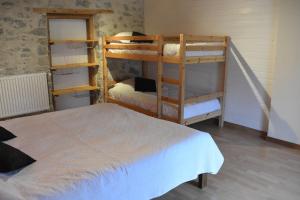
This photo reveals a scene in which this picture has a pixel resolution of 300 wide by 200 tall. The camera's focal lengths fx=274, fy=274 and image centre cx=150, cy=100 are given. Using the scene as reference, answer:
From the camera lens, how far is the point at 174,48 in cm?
352

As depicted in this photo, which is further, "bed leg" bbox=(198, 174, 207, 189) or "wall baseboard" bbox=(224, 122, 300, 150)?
"wall baseboard" bbox=(224, 122, 300, 150)

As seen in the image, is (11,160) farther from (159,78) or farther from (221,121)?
(221,121)

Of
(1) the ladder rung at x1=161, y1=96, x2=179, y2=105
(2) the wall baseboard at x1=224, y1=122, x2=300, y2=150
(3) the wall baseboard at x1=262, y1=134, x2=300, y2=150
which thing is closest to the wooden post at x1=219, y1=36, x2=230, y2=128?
(2) the wall baseboard at x1=224, y1=122, x2=300, y2=150

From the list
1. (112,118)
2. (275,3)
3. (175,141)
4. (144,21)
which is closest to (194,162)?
(175,141)

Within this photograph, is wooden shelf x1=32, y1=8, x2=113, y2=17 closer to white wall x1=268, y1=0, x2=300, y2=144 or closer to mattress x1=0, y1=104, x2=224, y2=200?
mattress x1=0, y1=104, x2=224, y2=200

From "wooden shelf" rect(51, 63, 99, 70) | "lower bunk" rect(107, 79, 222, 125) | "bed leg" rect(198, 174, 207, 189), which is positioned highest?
"wooden shelf" rect(51, 63, 99, 70)

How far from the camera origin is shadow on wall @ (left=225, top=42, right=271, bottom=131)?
384 cm

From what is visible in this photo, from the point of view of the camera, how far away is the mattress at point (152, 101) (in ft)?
12.3

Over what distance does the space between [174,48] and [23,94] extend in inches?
90.8

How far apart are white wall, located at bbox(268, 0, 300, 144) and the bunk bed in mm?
804

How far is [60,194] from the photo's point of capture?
5.26ft

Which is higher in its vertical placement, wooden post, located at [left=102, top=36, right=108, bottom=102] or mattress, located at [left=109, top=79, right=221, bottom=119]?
wooden post, located at [left=102, top=36, right=108, bottom=102]

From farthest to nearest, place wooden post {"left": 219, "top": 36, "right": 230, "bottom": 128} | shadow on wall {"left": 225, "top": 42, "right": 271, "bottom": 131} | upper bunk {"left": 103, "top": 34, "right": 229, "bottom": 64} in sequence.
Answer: wooden post {"left": 219, "top": 36, "right": 230, "bottom": 128}
shadow on wall {"left": 225, "top": 42, "right": 271, "bottom": 131}
upper bunk {"left": 103, "top": 34, "right": 229, "bottom": 64}

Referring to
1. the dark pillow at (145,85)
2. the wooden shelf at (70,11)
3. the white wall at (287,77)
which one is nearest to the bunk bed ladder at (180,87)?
the dark pillow at (145,85)
